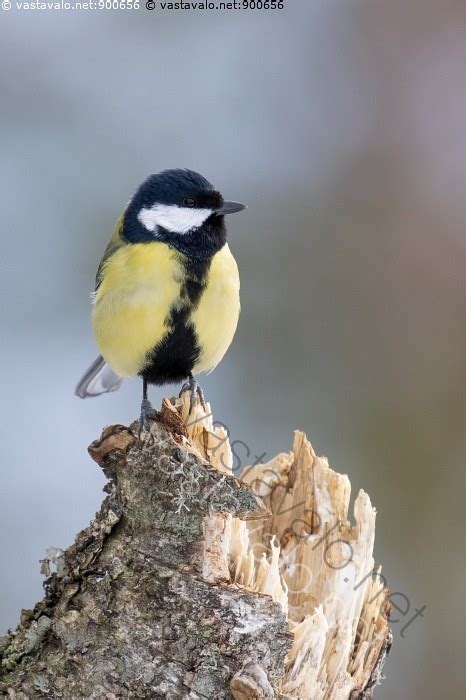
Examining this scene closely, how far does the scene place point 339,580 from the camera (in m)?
2.03

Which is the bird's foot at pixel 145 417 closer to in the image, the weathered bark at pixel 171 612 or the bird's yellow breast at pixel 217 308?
the weathered bark at pixel 171 612

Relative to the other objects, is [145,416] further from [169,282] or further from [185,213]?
[185,213]

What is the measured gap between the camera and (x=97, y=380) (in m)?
3.04

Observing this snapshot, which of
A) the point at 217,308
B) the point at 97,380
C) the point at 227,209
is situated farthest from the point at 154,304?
the point at 97,380

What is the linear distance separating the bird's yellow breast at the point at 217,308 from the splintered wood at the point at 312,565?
319 mm

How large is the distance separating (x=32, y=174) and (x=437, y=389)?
7.36 feet

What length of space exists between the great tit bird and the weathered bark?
18.7 inches

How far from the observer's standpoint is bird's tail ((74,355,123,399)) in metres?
3.02

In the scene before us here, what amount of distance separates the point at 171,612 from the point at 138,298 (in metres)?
0.98

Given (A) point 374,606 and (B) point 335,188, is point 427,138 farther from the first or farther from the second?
(A) point 374,606

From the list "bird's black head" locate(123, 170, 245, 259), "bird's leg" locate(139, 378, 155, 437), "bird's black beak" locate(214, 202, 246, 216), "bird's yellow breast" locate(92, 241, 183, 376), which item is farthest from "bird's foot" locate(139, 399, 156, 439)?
"bird's black beak" locate(214, 202, 246, 216)

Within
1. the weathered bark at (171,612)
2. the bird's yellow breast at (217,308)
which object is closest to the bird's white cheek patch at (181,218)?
the bird's yellow breast at (217,308)

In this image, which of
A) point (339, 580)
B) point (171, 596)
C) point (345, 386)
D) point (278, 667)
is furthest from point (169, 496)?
point (345, 386)

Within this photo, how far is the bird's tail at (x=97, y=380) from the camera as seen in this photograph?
3.02 metres
